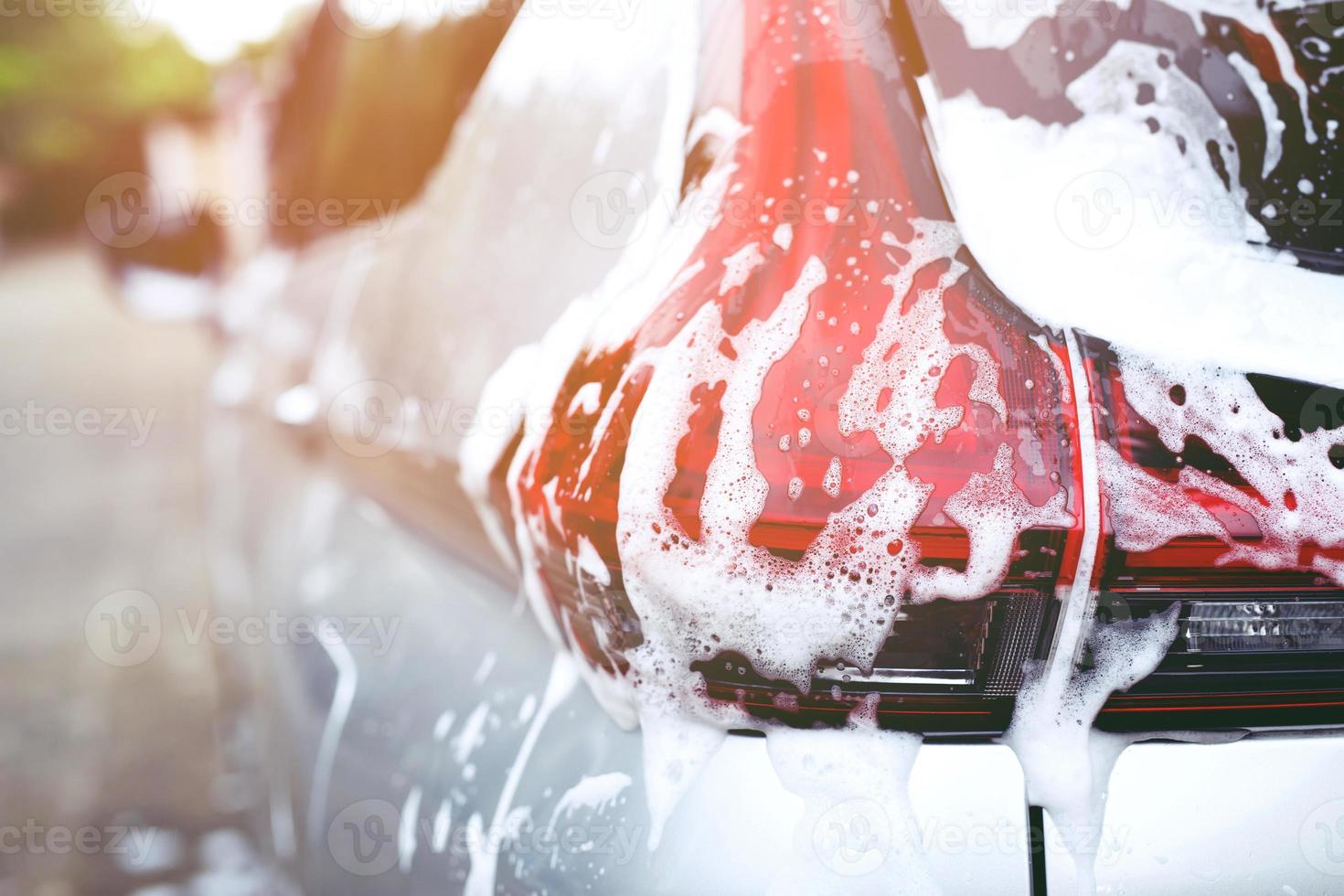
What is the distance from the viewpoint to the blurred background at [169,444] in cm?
181

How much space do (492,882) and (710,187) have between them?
28.6 inches

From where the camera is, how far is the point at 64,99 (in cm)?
2200

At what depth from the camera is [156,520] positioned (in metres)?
4.83

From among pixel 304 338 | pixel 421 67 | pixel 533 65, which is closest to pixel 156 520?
pixel 304 338

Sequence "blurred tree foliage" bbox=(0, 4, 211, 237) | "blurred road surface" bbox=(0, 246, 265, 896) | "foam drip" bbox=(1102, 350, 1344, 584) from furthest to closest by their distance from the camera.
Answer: "blurred tree foliage" bbox=(0, 4, 211, 237), "blurred road surface" bbox=(0, 246, 265, 896), "foam drip" bbox=(1102, 350, 1344, 584)

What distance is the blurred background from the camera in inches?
71.2

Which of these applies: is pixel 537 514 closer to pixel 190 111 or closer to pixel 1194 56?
pixel 1194 56
